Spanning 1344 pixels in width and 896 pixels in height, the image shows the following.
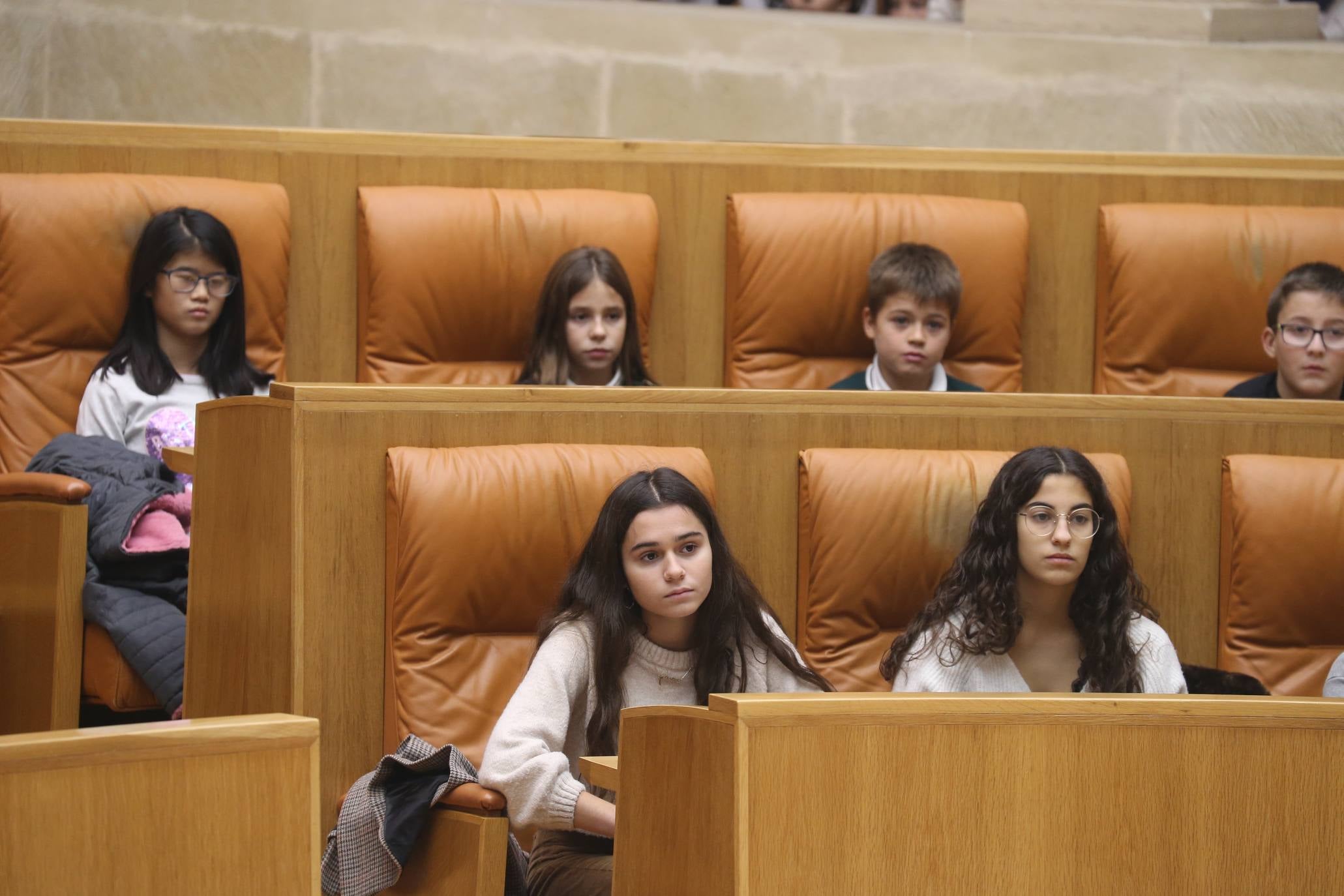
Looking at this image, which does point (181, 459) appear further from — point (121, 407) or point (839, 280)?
point (839, 280)

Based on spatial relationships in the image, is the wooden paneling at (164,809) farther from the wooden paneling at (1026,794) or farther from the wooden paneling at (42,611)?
the wooden paneling at (42,611)

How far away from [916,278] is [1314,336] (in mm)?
351

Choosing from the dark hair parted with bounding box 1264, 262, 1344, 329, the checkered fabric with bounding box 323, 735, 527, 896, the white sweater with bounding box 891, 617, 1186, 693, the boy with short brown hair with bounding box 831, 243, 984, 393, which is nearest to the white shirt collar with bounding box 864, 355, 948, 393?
the boy with short brown hair with bounding box 831, 243, 984, 393

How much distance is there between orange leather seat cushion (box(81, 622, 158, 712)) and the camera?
1262 mm

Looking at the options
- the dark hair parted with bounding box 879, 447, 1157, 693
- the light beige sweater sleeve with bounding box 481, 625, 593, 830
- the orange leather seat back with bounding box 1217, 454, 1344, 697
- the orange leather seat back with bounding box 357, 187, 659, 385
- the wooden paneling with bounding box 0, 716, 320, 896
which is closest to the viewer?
the wooden paneling with bounding box 0, 716, 320, 896

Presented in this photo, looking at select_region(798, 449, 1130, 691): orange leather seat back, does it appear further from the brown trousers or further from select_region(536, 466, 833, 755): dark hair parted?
the brown trousers

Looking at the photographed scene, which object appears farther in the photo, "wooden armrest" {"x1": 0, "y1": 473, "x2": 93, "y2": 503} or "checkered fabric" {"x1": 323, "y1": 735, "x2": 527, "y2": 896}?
"wooden armrest" {"x1": 0, "y1": 473, "x2": 93, "y2": 503}

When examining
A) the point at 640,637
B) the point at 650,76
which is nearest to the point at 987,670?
the point at 640,637

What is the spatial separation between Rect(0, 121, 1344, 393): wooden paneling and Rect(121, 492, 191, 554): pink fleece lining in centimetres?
29

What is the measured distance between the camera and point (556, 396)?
1.20 meters

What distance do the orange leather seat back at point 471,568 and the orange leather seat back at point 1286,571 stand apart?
484mm

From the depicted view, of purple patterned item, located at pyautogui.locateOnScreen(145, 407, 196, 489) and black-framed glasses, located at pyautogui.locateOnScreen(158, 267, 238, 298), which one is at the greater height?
black-framed glasses, located at pyautogui.locateOnScreen(158, 267, 238, 298)

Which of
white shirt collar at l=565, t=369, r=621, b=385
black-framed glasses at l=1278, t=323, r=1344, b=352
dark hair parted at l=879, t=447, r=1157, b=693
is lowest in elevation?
dark hair parted at l=879, t=447, r=1157, b=693

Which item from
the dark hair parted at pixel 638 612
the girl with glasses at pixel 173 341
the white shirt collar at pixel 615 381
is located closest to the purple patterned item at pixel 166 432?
the girl with glasses at pixel 173 341
